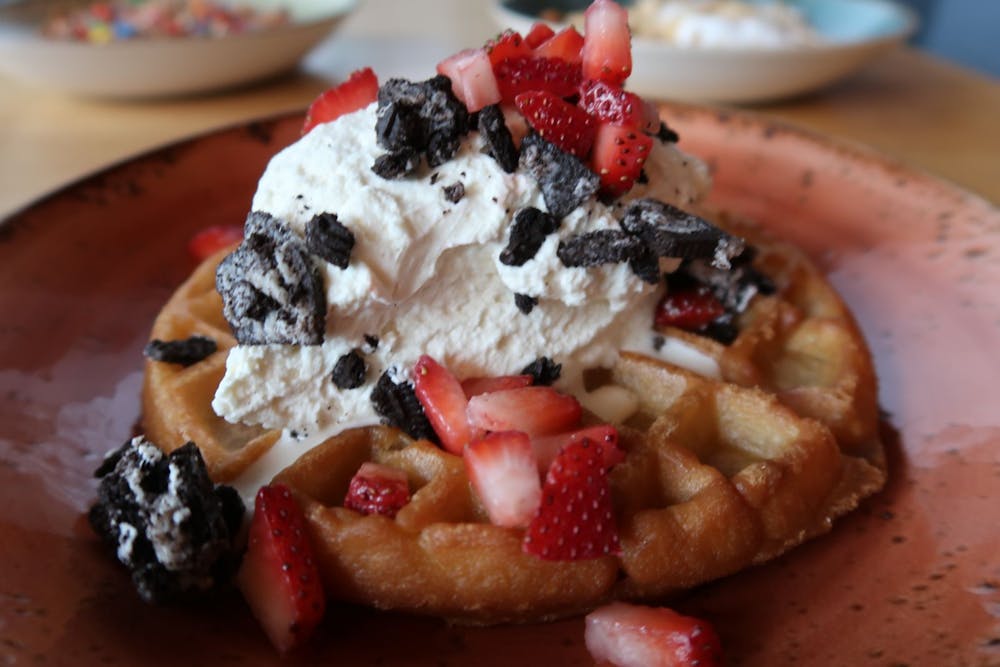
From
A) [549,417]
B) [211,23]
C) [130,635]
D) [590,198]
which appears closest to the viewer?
[130,635]

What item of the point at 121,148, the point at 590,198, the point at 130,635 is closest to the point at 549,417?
the point at 590,198

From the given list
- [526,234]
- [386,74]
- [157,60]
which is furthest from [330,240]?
[386,74]

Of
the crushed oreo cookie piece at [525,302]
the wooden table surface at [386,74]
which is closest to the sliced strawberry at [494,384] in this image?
the crushed oreo cookie piece at [525,302]

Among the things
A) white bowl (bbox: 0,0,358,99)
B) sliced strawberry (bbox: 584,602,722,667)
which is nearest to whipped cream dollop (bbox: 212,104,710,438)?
sliced strawberry (bbox: 584,602,722,667)

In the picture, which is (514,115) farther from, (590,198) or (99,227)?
(99,227)

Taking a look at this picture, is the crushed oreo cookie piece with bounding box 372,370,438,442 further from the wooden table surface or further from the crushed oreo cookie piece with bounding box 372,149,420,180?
the wooden table surface

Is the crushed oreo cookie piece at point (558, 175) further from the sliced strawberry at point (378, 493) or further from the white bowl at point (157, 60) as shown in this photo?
the white bowl at point (157, 60)
